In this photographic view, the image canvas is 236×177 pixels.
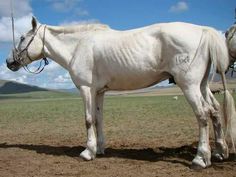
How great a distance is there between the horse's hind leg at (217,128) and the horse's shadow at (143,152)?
233 mm

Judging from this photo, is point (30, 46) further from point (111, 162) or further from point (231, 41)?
point (231, 41)

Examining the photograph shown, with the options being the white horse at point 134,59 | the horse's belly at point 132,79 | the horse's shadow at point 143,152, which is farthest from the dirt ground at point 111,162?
the horse's belly at point 132,79

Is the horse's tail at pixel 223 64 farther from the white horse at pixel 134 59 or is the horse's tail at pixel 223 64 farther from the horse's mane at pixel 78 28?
the horse's mane at pixel 78 28

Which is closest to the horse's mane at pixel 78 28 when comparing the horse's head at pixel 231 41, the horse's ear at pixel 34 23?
the horse's ear at pixel 34 23

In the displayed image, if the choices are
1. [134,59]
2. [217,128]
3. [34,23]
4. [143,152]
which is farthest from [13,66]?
[217,128]

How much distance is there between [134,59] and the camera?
8.55m

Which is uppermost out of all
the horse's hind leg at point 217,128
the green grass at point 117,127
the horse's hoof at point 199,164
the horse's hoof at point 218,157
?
the horse's hind leg at point 217,128

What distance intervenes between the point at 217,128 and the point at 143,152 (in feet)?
7.39

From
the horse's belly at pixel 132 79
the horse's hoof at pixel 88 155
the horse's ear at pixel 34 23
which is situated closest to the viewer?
the horse's belly at pixel 132 79

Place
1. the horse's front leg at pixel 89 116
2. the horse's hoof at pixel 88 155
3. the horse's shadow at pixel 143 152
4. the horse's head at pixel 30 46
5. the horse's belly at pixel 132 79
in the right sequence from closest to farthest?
1. the horse's belly at pixel 132 79
2. the horse's shadow at pixel 143 152
3. the horse's hoof at pixel 88 155
4. the horse's front leg at pixel 89 116
5. the horse's head at pixel 30 46

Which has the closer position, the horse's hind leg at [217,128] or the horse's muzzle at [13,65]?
the horse's hind leg at [217,128]

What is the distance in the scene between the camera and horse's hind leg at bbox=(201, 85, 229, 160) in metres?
8.57

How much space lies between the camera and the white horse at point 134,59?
790 centimetres

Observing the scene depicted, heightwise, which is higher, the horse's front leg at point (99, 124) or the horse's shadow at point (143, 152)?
the horse's front leg at point (99, 124)
